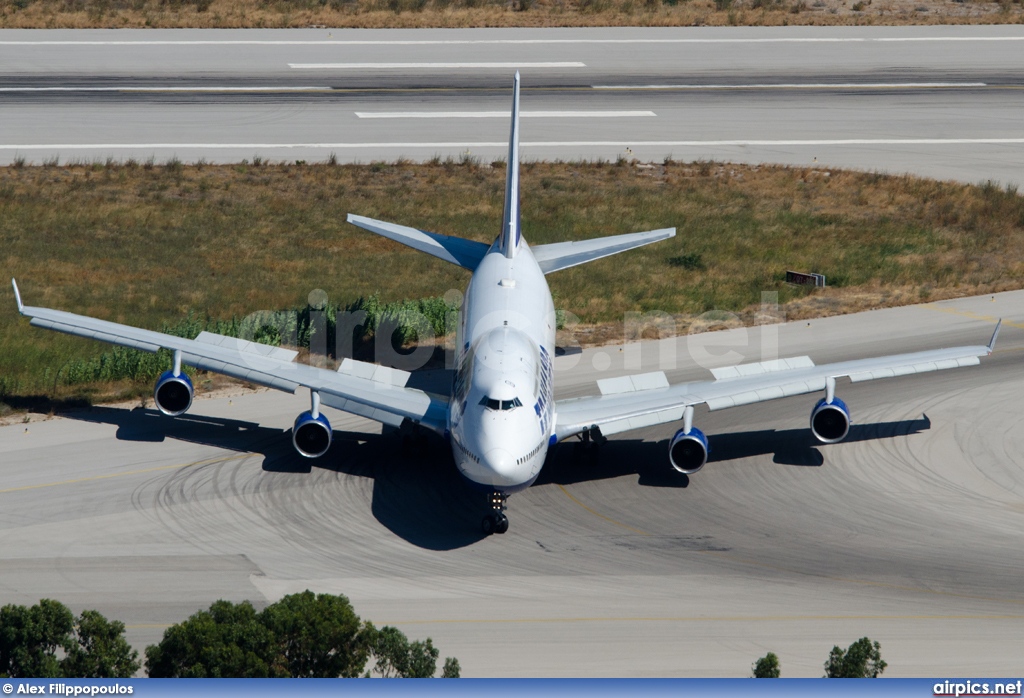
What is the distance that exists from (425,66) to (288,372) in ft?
178

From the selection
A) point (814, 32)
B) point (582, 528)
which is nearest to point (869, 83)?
point (814, 32)

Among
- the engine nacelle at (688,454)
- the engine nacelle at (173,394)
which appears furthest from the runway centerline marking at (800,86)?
the engine nacelle at (688,454)

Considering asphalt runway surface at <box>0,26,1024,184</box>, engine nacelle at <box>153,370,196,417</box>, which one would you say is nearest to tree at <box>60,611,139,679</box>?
engine nacelle at <box>153,370,196,417</box>

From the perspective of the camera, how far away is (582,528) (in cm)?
3397

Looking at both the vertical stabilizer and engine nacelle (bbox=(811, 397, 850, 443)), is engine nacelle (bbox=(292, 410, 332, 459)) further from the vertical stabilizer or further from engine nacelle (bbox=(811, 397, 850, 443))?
engine nacelle (bbox=(811, 397, 850, 443))

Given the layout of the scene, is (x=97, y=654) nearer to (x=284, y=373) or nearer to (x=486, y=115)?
(x=284, y=373)

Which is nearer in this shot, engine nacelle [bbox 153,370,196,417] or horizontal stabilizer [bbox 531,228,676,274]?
engine nacelle [bbox 153,370,196,417]

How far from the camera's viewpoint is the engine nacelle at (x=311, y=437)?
35.8 metres

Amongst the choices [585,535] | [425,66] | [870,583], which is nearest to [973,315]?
[870,583]

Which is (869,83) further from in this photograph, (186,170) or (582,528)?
(582,528)

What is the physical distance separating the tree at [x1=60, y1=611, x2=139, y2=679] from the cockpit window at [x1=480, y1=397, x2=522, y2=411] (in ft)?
38.5

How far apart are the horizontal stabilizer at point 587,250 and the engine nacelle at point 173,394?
1263 cm

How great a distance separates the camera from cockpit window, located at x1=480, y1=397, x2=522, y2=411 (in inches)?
1251

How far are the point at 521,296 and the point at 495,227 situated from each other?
78.0 feet
